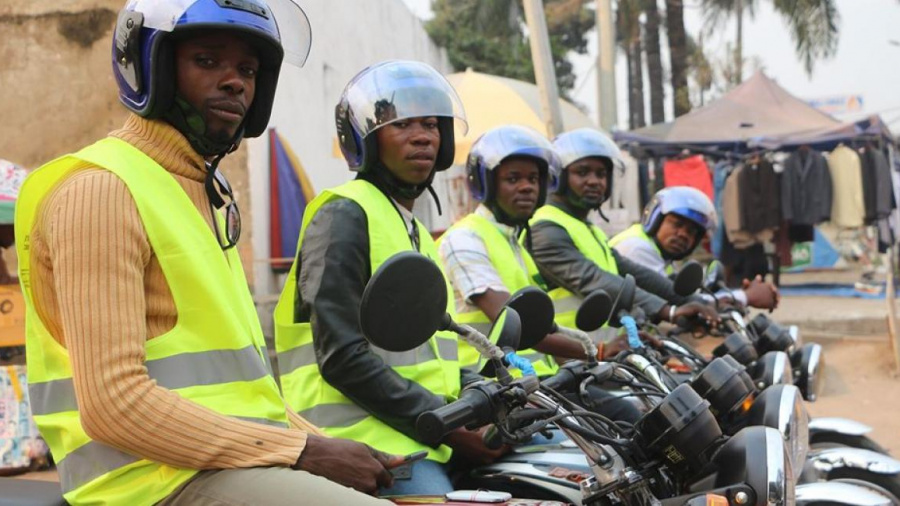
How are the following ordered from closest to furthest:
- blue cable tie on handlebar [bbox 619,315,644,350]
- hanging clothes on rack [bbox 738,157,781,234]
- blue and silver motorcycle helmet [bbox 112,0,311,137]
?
blue and silver motorcycle helmet [bbox 112,0,311,137] → blue cable tie on handlebar [bbox 619,315,644,350] → hanging clothes on rack [bbox 738,157,781,234]

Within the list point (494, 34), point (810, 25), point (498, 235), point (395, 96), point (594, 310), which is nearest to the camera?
point (594, 310)

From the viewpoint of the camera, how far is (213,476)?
1.83m

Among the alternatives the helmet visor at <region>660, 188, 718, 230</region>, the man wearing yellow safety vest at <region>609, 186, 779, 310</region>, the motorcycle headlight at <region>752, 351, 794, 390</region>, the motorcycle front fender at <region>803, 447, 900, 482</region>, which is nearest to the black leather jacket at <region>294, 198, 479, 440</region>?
the motorcycle headlight at <region>752, 351, 794, 390</region>

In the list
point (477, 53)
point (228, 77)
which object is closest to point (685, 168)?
point (228, 77)

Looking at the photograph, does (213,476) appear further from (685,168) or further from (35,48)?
(685,168)

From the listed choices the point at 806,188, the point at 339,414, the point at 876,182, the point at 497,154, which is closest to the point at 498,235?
the point at 497,154

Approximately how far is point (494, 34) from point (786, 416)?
28052mm

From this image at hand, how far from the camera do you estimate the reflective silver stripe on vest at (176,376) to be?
6.08 feet

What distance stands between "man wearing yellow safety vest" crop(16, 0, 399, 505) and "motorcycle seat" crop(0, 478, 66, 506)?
3.6 inches

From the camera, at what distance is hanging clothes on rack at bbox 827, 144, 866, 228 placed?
1202 cm

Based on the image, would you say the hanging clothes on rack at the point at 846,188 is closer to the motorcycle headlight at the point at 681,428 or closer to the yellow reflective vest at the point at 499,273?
the yellow reflective vest at the point at 499,273

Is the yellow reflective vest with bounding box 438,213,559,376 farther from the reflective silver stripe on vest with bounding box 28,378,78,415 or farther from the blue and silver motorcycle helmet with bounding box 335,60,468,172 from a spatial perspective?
the reflective silver stripe on vest with bounding box 28,378,78,415

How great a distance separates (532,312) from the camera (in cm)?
245

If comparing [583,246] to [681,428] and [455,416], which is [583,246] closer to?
[681,428]
